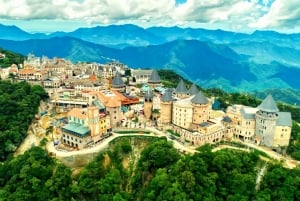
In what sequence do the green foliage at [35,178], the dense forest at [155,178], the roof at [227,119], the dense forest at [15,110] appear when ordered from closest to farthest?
the dense forest at [155,178] → the green foliage at [35,178] → the dense forest at [15,110] → the roof at [227,119]

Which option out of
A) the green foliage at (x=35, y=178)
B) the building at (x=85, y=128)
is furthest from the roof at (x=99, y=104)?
the green foliage at (x=35, y=178)

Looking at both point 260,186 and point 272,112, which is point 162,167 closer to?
point 260,186

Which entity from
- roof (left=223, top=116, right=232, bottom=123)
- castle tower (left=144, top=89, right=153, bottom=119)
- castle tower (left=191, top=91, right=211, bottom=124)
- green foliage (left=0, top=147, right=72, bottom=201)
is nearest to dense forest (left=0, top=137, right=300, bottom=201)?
green foliage (left=0, top=147, right=72, bottom=201)

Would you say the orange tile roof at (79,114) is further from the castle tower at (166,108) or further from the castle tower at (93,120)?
the castle tower at (166,108)

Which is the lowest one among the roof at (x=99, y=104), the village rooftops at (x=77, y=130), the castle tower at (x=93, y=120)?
the village rooftops at (x=77, y=130)

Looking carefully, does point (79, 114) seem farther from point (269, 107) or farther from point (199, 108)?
point (269, 107)
